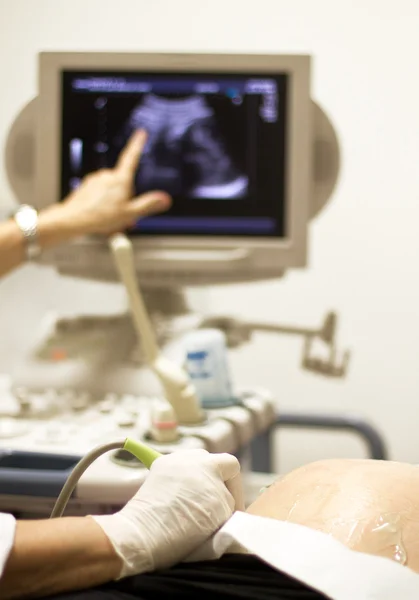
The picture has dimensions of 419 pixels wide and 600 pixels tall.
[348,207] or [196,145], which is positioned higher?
[196,145]

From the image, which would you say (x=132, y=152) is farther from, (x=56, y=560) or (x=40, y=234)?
(x=56, y=560)

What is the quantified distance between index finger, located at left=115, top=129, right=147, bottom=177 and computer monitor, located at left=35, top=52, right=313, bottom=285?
16 millimetres

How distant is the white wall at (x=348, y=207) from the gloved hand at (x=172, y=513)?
145 centimetres

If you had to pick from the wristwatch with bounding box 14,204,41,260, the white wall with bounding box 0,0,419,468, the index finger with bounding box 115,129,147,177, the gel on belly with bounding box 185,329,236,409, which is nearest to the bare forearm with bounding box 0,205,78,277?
the wristwatch with bounding box 14,204,41,260

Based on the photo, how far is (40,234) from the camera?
1471 mm

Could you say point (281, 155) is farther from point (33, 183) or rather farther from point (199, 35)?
point (199, 35)

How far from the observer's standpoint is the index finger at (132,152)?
152 centimetres

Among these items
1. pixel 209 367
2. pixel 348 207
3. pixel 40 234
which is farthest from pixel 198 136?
pixel 348 207

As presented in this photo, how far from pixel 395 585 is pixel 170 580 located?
0.21 meters

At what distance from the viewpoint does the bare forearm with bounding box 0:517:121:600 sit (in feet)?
2.17

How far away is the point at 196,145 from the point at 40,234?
1.17 feet

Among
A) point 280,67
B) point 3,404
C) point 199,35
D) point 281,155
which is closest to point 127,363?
point 3,404

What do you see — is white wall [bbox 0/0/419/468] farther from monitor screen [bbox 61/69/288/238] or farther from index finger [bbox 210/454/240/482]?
index finger [bbox 210/454/240/482]

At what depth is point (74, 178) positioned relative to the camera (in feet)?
5.14
